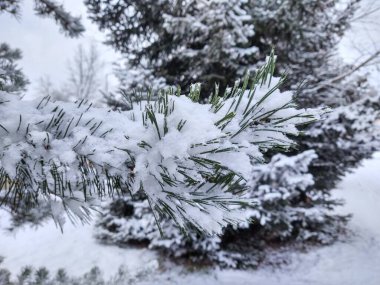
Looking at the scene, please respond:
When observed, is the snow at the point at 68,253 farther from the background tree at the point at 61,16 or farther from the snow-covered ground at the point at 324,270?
the background tree at the point at 61,16

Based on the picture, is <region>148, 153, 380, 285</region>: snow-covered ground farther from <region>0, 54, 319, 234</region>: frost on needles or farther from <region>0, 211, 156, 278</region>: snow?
<region>0, 54, 319, 234</region>: frost on needles

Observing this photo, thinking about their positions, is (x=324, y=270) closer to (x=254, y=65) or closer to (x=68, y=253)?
(x=254, y=65)

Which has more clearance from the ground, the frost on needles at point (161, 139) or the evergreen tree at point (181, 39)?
the evergreen tree at point (181, 39)

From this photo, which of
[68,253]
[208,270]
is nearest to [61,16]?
[208,270]

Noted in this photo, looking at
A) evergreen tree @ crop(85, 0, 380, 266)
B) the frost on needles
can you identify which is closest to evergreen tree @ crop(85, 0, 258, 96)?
evergreen tree @ crop(85, 0, 380, 266)

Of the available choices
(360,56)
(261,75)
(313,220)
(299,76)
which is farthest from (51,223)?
(261,75)

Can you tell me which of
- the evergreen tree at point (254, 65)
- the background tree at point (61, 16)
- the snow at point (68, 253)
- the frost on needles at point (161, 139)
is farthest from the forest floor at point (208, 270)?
the frost on needles at point (161, 139)

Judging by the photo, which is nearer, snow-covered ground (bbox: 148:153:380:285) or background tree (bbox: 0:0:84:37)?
background tree (bbox: 0:0:84:37)
